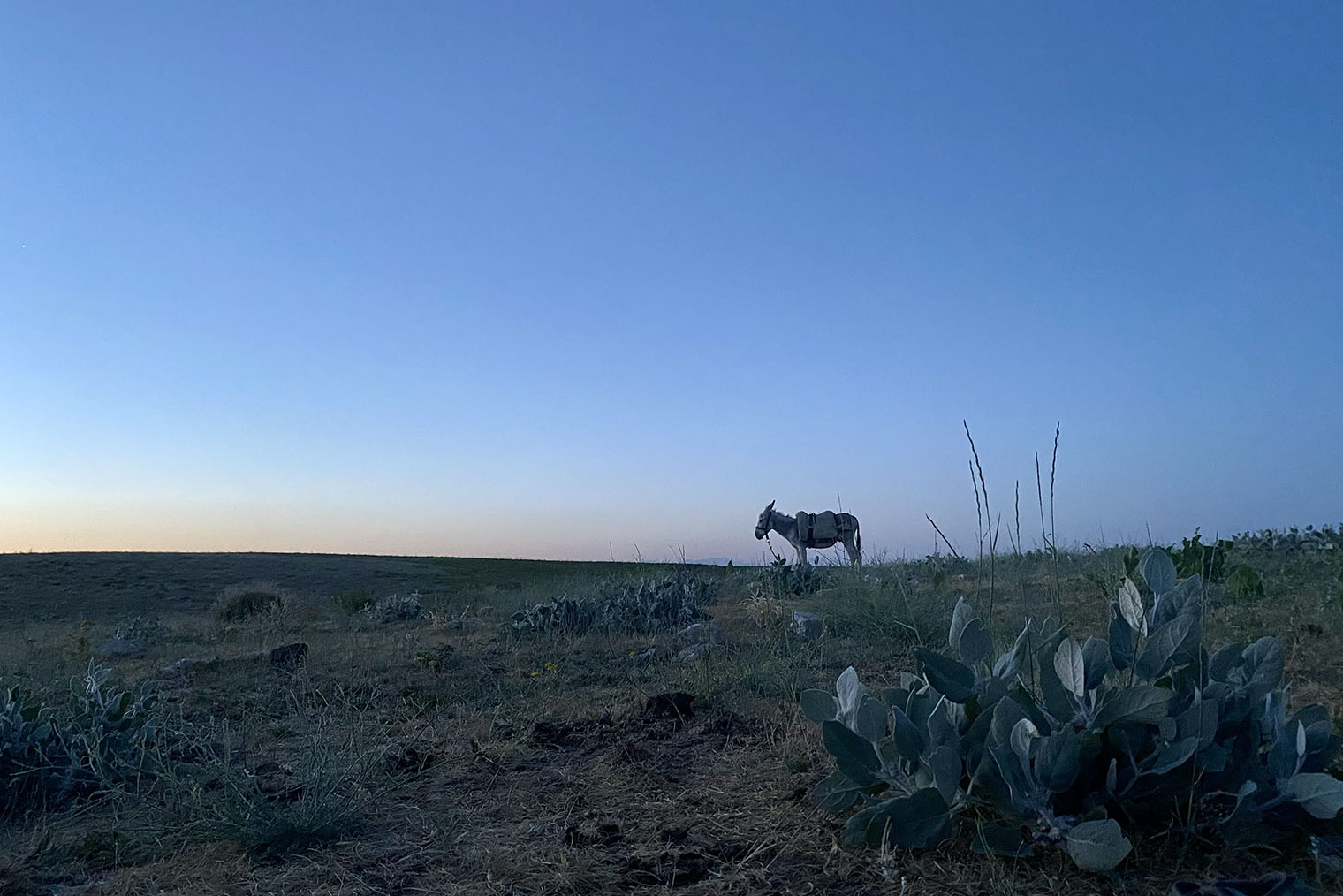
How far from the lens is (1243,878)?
2502mm

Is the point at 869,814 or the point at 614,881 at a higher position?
the point at 869,814

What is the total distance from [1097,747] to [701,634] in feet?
18.8

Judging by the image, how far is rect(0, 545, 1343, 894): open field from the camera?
281cm

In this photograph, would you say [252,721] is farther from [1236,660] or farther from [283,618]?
[283,618]

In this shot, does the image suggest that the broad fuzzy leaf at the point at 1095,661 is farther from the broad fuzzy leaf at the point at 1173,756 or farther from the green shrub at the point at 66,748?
the green shrub at the point at 66,748

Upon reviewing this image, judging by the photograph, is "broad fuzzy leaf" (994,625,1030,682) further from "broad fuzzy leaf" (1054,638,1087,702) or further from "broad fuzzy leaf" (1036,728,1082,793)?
"broad fuzzy leaf" (1036,728,1082,793)

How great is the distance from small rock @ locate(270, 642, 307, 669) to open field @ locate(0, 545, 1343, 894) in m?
0.14

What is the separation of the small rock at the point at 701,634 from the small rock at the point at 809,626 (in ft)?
2.37

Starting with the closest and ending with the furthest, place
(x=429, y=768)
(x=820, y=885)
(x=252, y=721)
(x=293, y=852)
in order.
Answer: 1. (x=820, y=885)
2. (x=293, y=852)
3. (x=429, y=768)
4. (x=252, y=721)

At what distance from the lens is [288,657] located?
773 cm

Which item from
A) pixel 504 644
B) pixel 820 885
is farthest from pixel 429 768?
pixel 504 644

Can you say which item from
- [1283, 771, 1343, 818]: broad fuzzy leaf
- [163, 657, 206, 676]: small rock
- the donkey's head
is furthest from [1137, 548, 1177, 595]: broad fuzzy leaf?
the donkey's head

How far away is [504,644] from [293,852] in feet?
17.5

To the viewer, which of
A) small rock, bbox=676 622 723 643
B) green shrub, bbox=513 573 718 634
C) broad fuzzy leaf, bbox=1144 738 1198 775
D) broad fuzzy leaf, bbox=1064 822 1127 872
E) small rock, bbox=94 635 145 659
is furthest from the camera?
small rock, bbox=94 635 145 659
